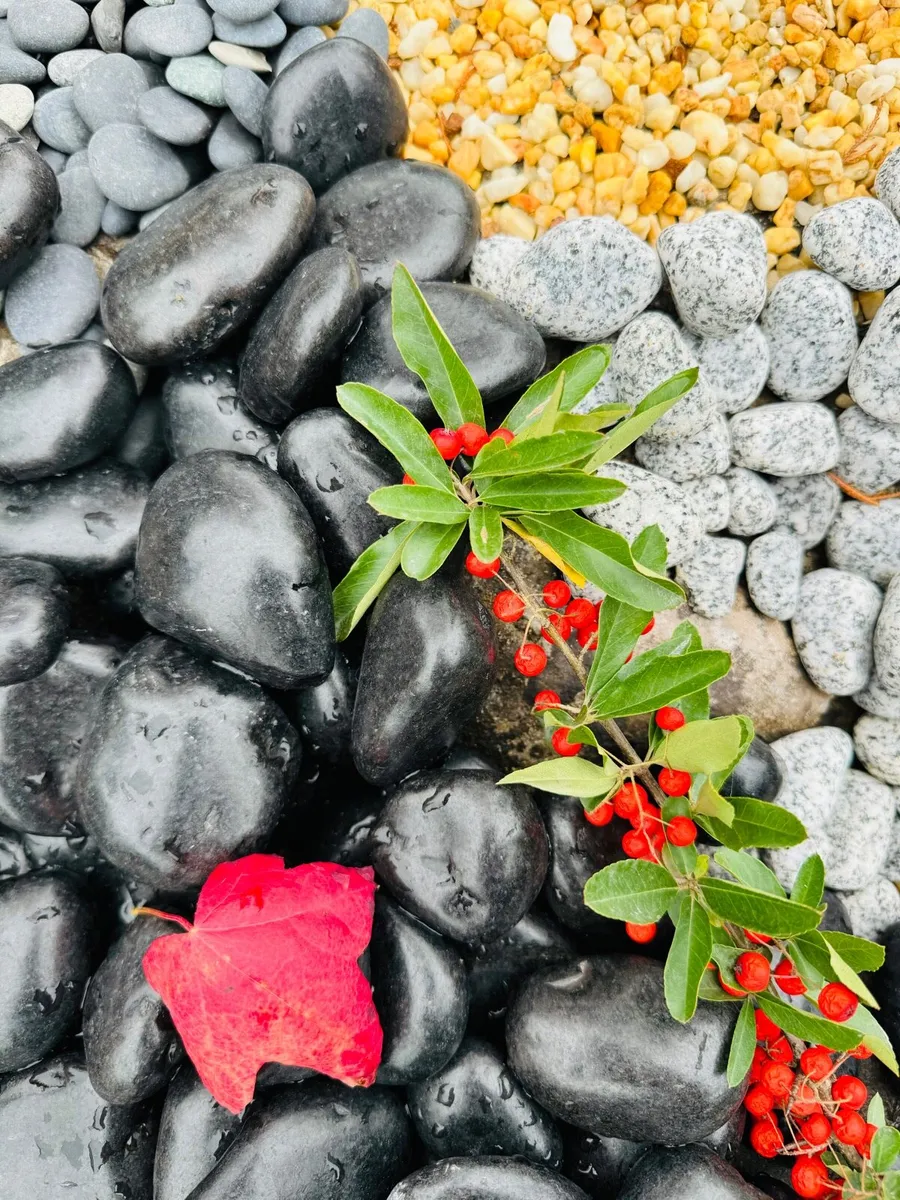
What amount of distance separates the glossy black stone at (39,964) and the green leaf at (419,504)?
2.22ft

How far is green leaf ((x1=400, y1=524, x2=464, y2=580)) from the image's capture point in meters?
0.95

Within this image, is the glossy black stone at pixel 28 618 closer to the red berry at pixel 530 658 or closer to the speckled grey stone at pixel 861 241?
the red berry at pixel 530 658

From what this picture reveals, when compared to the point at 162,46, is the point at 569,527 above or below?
below

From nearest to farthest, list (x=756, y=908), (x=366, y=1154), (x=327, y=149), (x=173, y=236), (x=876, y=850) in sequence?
1. (x=756, y=908)
2. (x=366, y=1154)
3. (x=173, y=236)
4. (x=327, y=149)
5. (x=876, y=850)

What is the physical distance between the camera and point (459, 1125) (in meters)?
1.08

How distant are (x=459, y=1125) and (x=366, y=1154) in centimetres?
12

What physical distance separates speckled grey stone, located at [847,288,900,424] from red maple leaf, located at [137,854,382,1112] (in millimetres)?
1052

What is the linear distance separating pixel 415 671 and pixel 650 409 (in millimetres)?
416

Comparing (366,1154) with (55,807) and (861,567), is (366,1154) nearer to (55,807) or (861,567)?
(55,807)

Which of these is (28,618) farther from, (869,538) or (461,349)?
(869,538)

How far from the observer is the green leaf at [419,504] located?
35.5 inches

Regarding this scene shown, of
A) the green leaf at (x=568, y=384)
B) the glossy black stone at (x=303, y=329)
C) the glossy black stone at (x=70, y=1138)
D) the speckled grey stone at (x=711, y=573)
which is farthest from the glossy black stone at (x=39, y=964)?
the speckled grey stone at (x=711, y=573)

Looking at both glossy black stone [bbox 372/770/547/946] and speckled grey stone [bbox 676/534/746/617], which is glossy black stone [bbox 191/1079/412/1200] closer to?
glossy black stone [bbox 372/770/547/946]

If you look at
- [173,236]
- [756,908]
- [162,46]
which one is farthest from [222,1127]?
[162,46]
